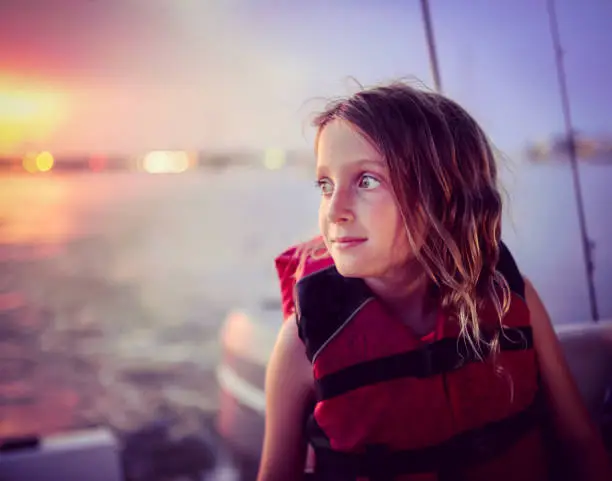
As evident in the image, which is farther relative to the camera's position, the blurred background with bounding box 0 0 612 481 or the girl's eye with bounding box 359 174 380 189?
the blurred background with bounding box 0 0 612 481

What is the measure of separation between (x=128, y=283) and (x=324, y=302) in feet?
1.67

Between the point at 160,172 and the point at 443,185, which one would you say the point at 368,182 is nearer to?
the point at 443,185

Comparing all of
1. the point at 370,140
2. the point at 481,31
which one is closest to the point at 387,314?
the point at 370,140

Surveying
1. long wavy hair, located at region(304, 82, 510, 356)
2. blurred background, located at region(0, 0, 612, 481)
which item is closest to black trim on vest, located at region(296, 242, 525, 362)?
long wavy hair, located at region(304, 82, 510, 356)

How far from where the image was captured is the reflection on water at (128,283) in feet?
4.06

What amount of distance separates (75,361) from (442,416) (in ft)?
2.29

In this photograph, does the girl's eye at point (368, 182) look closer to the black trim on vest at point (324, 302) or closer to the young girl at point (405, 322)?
the young girl at point (405, 322)

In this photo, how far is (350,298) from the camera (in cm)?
96

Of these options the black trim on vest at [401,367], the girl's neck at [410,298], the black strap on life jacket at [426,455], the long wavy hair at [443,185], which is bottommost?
the black strap on life jacket at [426,455]

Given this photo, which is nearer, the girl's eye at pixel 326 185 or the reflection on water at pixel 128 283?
the girl's eye at pixel 326 185

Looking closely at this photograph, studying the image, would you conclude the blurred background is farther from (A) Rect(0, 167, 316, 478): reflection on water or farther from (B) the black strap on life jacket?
(B) the black strap on life jacket

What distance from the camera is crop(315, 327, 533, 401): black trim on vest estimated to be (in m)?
0.91

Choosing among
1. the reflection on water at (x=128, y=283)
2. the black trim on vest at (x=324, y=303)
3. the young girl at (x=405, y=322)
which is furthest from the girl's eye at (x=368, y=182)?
the reflection on water at (x=128, y=283)

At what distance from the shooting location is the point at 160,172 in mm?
1332
